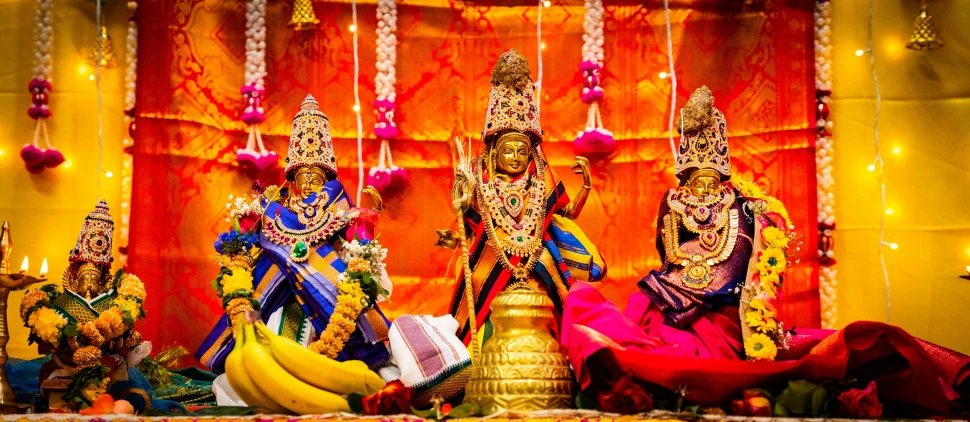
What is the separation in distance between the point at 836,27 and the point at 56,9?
525 cm

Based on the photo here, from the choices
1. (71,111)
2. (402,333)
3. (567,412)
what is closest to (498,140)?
(402,333)

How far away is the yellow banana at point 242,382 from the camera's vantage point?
4.74 meters

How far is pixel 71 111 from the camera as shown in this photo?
7340mm

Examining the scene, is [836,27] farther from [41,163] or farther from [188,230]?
[41,163]

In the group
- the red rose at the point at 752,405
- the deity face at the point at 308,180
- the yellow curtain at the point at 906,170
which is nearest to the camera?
the red rose at the point at 752,405

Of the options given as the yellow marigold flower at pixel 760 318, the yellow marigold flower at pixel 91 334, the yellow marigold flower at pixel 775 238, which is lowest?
the yellow marigold flower at pixel 91 334

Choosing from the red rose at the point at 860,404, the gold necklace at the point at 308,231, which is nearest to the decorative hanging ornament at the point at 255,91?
the gold necklace at the point at 308,231

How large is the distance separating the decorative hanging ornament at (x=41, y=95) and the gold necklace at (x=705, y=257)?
416 cm

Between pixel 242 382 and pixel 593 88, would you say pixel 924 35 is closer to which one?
pixel 593 88

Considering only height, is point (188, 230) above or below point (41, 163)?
below

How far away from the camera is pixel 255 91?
7.21 m

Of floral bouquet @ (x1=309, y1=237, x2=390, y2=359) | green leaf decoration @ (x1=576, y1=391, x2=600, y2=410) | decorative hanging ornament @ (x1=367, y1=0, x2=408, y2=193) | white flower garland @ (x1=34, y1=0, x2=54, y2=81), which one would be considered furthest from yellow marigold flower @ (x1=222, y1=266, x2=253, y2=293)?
white flower garland @ (x1=34, y1=0, x2=54, y2=81)

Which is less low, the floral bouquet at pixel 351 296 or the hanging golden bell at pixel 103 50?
the hanging golden bell at pixel 103 50

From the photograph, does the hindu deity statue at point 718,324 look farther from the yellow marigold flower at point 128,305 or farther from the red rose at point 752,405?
the yellow marigold flower at point 128,305
